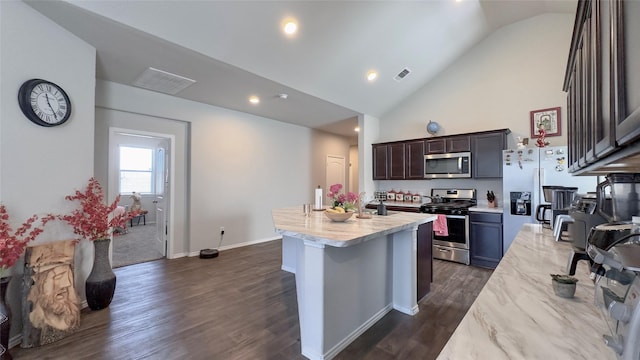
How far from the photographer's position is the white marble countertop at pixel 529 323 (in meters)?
0.66

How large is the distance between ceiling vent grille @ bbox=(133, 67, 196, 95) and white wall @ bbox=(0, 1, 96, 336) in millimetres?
707

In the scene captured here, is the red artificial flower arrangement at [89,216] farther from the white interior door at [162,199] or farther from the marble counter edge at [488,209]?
the marble counter edge at [488,209]

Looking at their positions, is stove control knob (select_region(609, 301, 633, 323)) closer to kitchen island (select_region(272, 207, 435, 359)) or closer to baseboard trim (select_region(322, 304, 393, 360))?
kitchen island (select_region(272, 207, 435, 359))

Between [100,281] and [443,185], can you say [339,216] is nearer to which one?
[100,281]

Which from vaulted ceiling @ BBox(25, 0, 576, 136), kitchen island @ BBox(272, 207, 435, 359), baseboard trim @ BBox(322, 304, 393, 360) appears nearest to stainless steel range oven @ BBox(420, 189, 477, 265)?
kitchen island @ BBox(272, 207, 435, 359)

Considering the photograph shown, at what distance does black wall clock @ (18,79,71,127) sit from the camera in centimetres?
214

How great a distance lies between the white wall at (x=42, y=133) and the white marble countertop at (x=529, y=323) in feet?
10.4

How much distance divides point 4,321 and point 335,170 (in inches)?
243

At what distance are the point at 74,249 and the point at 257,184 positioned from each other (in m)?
3.25

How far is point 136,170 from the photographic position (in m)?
7.87

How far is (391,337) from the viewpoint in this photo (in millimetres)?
2162

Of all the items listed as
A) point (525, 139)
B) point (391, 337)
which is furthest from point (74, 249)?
point (525, 139)

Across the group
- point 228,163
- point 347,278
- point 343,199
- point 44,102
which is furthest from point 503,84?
point 44,102

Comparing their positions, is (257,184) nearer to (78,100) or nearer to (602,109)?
(78,100)
